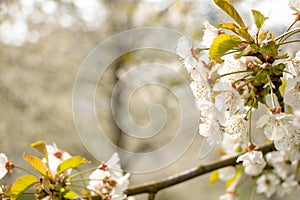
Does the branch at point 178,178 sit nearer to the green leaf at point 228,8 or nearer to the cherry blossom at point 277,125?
the cherry blossom at point 277,125

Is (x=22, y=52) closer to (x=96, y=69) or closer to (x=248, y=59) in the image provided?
(x=96, y=69)

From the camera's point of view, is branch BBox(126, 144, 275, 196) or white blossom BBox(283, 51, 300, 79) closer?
white blossom BBox(283, 51, 300, 79)

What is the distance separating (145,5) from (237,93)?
14.2 ft

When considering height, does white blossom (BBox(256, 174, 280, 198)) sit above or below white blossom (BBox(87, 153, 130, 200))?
below

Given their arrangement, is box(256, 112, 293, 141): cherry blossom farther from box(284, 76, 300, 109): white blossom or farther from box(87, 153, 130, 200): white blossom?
box(87, 153, 130, 200): white blossom

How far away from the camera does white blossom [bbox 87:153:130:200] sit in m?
1.03

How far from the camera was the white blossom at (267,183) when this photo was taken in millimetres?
1584

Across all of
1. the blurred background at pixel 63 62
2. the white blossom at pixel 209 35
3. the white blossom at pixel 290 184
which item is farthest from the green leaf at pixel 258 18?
the blurred background at pixel 63 62

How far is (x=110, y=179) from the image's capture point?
1062 millimetres

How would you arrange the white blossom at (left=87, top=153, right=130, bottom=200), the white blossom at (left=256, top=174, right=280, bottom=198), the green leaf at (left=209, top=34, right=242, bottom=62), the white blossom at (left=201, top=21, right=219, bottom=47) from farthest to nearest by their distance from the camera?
the white blossom at (left=256, top=174, right=280, bottom=198) < the white blossom at (left=87, top=153, right=130, bottom=200) < the white blossom at (left=201, top=21, right=219, bottom=47) < the green leaf at (left=209, top=34, right=242, bottom=62)

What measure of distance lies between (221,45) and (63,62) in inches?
202

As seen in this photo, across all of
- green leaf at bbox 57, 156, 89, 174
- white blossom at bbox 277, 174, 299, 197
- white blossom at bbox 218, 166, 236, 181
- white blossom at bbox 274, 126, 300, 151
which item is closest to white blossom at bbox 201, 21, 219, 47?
white blossom at bbox 274, 126, 300, 151

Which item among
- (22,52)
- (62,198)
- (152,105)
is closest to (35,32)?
(22,52)

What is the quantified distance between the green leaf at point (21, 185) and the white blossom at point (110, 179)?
0.19 metres
